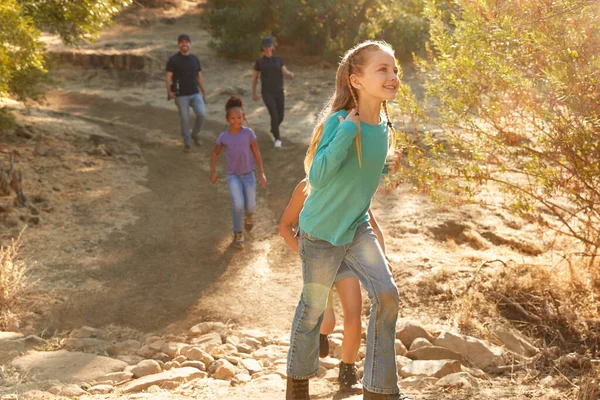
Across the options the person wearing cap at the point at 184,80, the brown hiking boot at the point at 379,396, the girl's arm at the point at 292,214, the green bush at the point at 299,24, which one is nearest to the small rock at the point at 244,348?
the girl's arm at the point at 292,214

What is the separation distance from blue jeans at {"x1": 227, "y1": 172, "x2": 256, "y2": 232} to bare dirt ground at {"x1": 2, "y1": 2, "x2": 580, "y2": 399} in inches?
18.2

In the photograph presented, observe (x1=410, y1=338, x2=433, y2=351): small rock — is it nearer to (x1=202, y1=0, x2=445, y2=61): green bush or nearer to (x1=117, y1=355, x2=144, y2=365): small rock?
(x1=117, y1=355, x2=144, y2=365): small rock

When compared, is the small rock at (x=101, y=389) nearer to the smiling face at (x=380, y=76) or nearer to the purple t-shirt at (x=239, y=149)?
the smiling face at (x=380, y=76)

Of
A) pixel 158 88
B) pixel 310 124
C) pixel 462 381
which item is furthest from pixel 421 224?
pixel 158 88

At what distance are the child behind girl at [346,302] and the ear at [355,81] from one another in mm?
710

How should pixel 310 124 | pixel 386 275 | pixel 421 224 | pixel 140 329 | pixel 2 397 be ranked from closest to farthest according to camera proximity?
1. pixel 386 275
2. pixel 2 397
3. pixel 140 329
4. pixel 421 224
5. pixel 310 124

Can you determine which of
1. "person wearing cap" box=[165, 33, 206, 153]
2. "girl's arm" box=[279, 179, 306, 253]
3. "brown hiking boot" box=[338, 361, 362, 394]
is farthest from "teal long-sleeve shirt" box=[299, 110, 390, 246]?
"person wearing cap" box=[165, 33, 206, 153]

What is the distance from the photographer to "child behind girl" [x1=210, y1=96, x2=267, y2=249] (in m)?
7.86

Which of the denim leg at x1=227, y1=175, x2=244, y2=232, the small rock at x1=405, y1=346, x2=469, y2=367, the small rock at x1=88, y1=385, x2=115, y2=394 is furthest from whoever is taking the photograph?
the denim leg at x1=227, y1=175, x2=244, y2=232

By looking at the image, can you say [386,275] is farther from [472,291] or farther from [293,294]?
[293,294]

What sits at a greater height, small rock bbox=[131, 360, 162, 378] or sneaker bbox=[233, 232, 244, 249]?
sneaker bbox=[233, 232, 244, 249]

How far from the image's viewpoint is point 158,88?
707 inches

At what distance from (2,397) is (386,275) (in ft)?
8.08

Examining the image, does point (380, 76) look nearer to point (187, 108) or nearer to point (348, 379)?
point (348, 379)
